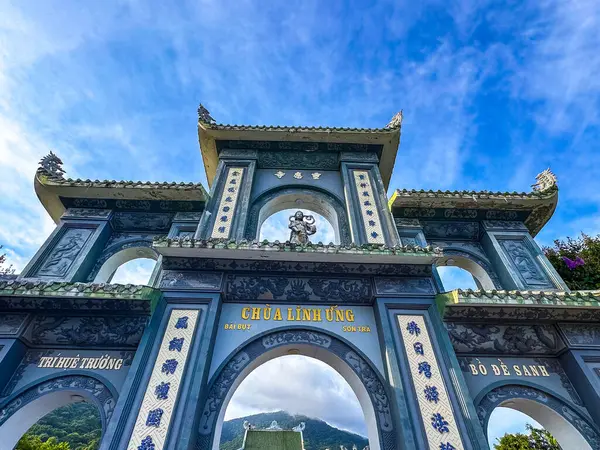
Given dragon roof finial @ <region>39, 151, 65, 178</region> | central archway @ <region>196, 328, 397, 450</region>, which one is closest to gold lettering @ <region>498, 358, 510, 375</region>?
central archway @ <region>196, 328, 397, 450</region>

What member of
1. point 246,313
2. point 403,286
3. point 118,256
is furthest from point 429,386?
point 118,256

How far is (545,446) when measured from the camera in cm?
1562

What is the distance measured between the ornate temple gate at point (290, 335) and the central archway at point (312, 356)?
0.08 feet

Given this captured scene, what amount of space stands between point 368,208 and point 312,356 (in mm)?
4450

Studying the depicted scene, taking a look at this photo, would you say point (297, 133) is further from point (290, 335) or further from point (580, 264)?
point (580, 264)

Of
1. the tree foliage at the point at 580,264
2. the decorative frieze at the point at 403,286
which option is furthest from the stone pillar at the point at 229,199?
the tree foliage at the point at 580,264

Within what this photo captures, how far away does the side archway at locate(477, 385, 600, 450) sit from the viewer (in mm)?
6156

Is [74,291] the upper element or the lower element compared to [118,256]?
lower

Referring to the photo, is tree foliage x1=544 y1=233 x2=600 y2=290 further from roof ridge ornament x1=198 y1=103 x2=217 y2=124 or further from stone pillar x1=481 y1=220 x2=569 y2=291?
roof ridge ornament x1=198 y1=103 x2=217 y2=124

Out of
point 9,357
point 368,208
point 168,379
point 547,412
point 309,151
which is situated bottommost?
point 547,412

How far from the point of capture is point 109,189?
9.72 metres

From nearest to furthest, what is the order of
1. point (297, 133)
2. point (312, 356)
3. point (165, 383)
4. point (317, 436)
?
point (165, 383) → point (312, 356) → point (297, 133) → point (317, 436)

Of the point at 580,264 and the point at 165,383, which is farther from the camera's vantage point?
the point at 580,264

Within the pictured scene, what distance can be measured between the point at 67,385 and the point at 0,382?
43.8 inches
